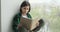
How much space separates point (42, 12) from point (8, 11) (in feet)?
0.84

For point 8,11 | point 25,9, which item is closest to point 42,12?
point 25,9

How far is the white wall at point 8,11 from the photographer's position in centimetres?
100

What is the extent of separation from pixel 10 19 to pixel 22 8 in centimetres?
12

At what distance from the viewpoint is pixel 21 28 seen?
3.38ft

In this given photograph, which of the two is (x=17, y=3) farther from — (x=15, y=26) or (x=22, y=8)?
(x=15, y=26)

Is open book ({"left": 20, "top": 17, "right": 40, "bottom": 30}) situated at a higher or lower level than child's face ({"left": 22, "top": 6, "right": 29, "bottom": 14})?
lower

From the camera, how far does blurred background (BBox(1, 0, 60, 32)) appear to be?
1.01m

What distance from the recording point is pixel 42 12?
3.38 feet

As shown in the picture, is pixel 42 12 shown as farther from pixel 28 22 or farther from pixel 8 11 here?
pixel 8 11

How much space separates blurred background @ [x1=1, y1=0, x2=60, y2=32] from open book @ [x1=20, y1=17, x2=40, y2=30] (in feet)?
0.14

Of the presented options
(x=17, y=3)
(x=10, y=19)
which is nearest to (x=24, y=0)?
(x=17, y=3)

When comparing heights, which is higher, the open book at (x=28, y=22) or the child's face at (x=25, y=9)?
the child's face at (x=25, y=9)

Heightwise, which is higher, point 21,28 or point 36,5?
point 36,5

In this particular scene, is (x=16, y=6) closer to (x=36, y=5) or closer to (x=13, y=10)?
(x=13, y=10)
